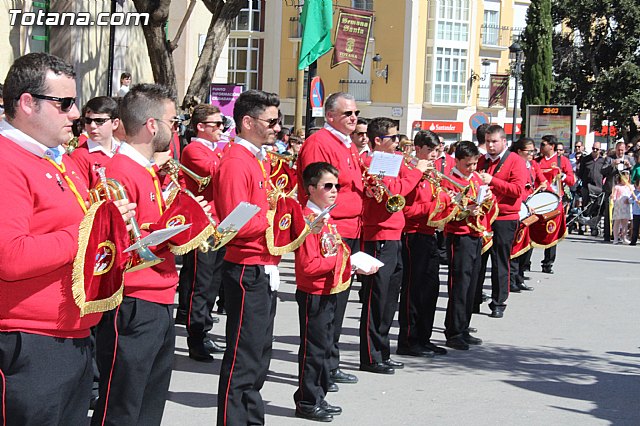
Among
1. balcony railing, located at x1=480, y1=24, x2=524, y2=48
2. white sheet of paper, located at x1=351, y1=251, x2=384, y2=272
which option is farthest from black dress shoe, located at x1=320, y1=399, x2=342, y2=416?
balcony railing, located at x1=480, y1=24, x2=524, y2=48

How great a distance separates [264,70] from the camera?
188 feet

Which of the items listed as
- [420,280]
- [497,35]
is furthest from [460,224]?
[497,35]

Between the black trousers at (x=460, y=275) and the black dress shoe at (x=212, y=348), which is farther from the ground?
the black trousers at (x=460, y=275)

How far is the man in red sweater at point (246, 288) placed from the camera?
5.88m

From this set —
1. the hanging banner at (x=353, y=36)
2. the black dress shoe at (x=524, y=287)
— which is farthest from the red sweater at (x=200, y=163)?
the hanging banner at (x=353, y=36)

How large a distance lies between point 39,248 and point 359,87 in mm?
52317

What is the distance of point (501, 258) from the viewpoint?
11758 millimetres

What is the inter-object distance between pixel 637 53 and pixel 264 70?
21390 millimetres

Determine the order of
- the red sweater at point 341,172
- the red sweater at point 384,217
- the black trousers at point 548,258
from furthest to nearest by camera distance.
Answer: the black trousers at point 548,258, the red sweater at point 384,217, the red sweater at point 341,172

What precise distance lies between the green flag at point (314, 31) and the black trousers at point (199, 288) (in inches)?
289

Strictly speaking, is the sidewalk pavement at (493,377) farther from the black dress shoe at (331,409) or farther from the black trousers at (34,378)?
the black trousers at (34,378)

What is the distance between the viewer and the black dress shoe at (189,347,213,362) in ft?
27.9

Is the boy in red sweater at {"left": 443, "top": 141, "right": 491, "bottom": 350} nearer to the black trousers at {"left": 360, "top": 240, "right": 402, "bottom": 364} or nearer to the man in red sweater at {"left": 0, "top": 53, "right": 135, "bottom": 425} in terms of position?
the black trousers at {"left": 360, "top": 240, "right": 402, "bottom": 364}

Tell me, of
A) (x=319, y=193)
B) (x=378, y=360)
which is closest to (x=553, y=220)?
(x=378, y=360)
